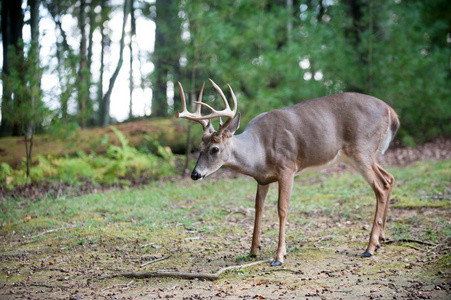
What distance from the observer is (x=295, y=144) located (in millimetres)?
5078

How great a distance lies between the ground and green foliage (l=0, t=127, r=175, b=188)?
1.22 meters

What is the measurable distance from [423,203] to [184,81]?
806 centimetres

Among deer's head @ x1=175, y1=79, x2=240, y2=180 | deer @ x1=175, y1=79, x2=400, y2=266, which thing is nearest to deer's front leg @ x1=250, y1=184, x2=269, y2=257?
deer @ x1=175, y1=79, x2=400, y2=266

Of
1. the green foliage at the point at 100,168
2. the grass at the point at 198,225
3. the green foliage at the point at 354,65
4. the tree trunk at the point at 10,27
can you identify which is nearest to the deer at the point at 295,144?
the grass at the point at 198,225

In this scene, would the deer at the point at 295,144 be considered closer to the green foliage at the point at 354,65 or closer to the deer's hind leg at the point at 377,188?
the deer's hind leg at the point at 377,188

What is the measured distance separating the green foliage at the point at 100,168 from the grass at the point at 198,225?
1305 millimetres

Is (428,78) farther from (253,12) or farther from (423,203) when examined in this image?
(423,203)

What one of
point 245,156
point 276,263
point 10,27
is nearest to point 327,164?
point 245,156

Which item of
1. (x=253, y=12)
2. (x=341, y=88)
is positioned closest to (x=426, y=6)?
(x=341, y=88)

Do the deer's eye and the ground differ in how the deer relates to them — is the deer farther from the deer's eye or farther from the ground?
the ground

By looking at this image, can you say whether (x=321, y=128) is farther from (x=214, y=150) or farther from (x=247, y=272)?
(x=247, y=272)

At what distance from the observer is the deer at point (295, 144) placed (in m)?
4.86

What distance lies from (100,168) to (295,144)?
6.67 metres

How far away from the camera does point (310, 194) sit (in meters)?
8.24
